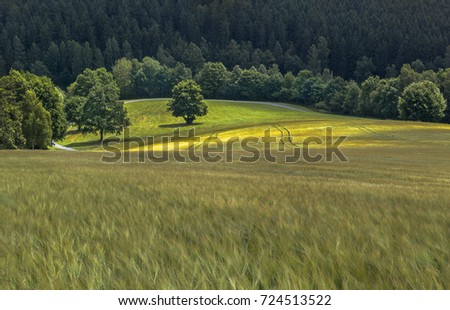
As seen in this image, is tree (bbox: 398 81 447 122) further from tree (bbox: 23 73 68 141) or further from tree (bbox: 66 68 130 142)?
tree (bbox: 23 73 68 141)

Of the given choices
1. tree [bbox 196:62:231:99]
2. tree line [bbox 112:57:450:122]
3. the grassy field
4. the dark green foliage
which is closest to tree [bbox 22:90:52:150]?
the dark green foliage

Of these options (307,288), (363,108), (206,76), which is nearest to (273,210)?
(307,288)

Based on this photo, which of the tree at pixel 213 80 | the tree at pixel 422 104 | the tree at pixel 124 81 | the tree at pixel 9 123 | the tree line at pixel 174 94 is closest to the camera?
the tree at pixel 9 123

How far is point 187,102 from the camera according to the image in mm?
118562

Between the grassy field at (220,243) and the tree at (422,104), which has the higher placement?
the grassy field at (220,243)

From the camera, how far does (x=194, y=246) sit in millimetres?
3898

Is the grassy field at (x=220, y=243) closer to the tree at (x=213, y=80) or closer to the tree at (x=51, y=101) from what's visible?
the tree at (x=51, y=101)

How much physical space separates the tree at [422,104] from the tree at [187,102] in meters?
57.6

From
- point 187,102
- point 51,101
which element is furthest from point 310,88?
point 51,101

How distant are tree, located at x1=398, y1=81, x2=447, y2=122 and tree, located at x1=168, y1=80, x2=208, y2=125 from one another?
57.6 metres

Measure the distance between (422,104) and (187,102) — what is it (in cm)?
6602

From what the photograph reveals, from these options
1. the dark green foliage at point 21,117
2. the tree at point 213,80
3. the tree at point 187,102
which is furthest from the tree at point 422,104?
the dark green foliage at point 21,117

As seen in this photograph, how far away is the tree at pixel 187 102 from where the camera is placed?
118688 millimetres

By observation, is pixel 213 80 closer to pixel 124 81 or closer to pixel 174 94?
pixel 124 81
